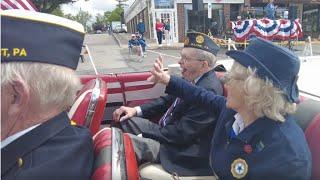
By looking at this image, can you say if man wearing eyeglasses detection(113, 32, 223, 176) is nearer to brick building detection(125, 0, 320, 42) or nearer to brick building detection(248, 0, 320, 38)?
brick building detection(125, 0, 320, 42)

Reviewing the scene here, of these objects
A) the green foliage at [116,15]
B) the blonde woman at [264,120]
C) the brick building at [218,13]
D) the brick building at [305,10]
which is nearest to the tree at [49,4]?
the brick building at [218,13]

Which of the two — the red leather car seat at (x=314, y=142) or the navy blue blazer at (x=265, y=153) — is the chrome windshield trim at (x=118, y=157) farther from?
the red leather car seat at (x=314, y=142)

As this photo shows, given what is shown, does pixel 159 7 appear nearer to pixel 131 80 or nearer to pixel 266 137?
pixel 131 80

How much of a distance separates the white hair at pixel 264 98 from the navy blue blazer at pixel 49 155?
862 mm

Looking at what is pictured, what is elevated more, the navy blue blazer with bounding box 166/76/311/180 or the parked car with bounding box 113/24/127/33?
the navy blue blazer with bounding box 166/76/311/180

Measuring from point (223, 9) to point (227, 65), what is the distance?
2364cm

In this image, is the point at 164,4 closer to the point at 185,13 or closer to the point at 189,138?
the point at 185,13

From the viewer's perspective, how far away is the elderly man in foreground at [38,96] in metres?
1.29

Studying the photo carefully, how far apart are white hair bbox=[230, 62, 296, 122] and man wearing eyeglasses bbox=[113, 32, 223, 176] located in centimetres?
74

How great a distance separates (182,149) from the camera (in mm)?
2773

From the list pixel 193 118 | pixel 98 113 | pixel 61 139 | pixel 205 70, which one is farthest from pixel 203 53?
pixel 61 139

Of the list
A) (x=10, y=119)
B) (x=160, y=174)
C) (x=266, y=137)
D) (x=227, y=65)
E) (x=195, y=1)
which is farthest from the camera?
(x=195, y=1)

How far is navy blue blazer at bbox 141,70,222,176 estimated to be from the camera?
2.66m

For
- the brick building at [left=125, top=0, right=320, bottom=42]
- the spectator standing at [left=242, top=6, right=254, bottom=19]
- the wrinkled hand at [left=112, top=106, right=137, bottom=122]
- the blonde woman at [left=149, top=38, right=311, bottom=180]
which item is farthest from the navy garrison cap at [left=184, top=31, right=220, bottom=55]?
the brick building at [left=125, top=0, right=320, bottom=42]
